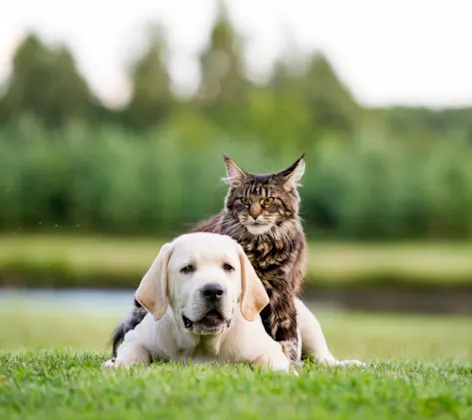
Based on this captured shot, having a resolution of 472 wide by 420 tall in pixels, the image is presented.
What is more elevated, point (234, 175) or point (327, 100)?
point (327, 100)

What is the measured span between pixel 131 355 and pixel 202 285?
0.80m

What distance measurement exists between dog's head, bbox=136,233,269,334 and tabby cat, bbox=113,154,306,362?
84 cm

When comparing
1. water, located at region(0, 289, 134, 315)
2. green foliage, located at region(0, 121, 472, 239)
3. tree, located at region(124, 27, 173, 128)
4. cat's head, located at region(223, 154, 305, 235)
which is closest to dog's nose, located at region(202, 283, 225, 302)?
cat's head, located at region(223, 154, 305, 235)

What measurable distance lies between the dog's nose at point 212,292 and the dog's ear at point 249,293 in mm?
411

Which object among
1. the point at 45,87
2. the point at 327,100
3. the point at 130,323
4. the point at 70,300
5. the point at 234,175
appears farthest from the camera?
the point at 327,100

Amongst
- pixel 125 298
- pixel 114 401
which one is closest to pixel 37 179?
pixel 125 298

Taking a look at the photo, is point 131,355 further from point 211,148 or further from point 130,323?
point 211,148

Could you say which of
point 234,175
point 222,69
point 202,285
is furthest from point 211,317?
point 222,69

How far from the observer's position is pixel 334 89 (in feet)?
90.0

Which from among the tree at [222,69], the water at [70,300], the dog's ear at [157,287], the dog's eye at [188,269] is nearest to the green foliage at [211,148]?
the tree at [222,69]

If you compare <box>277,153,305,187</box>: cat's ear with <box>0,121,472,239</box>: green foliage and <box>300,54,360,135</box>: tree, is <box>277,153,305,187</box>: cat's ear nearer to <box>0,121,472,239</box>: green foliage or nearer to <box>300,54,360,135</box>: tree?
<box>0,121,472,239</box>: green foliage

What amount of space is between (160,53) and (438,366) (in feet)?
66.9

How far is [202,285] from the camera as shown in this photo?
15.7ft

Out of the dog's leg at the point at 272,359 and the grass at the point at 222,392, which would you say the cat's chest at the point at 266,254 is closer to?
the grass at the point at 222,392
